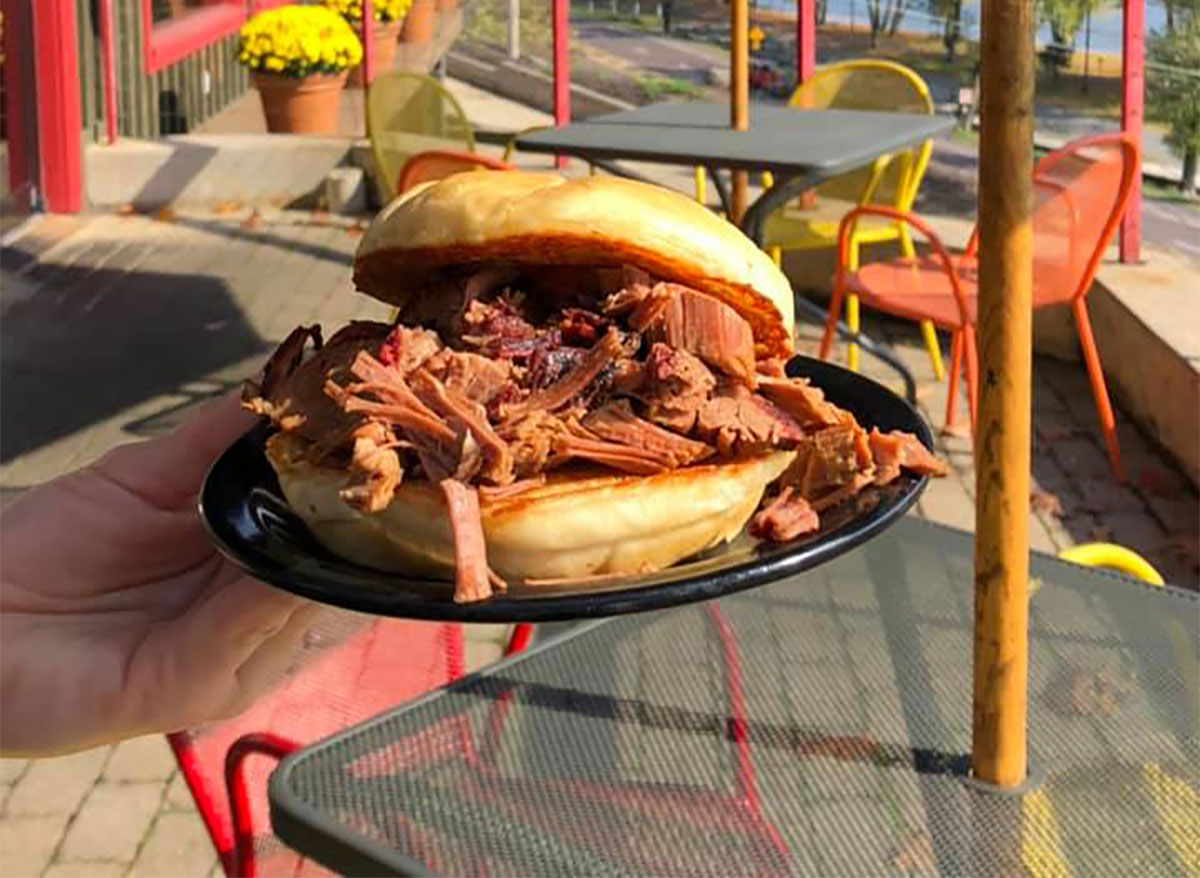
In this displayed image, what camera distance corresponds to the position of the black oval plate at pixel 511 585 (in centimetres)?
143

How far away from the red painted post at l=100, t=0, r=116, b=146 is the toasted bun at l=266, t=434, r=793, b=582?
9302 millimetres

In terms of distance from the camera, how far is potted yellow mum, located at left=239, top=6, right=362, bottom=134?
10.6 meters

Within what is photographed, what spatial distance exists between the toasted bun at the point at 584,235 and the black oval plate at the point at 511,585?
0.24 m

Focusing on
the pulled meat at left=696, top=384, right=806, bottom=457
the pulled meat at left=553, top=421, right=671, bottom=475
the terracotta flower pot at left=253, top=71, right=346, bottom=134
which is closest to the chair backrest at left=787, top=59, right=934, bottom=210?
the terracotta flower pot at left=253, top=71, right=346, bottom=134

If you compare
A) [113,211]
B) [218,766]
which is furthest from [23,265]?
[218,766]

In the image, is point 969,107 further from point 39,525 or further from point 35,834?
point 39,525

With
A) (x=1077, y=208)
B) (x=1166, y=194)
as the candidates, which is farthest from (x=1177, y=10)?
(x=1077, y=208)

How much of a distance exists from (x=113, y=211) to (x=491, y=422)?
28.5 ft

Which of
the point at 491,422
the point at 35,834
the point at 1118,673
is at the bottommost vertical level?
the point at 35,834

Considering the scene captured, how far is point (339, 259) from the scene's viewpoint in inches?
341

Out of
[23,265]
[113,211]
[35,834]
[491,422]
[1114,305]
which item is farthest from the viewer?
[113,211]

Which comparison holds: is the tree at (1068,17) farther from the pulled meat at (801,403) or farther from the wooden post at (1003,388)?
the pulled meat at (801,403)

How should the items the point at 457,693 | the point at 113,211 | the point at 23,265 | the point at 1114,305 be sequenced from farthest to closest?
the point at 113,211 → the point at 23,265 → the point at 1114,305 → the point at 457,693

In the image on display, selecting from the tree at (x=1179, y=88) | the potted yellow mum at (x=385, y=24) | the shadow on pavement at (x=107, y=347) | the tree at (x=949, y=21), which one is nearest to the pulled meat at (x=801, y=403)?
the shadow on pavement at (x=107, y=347)
